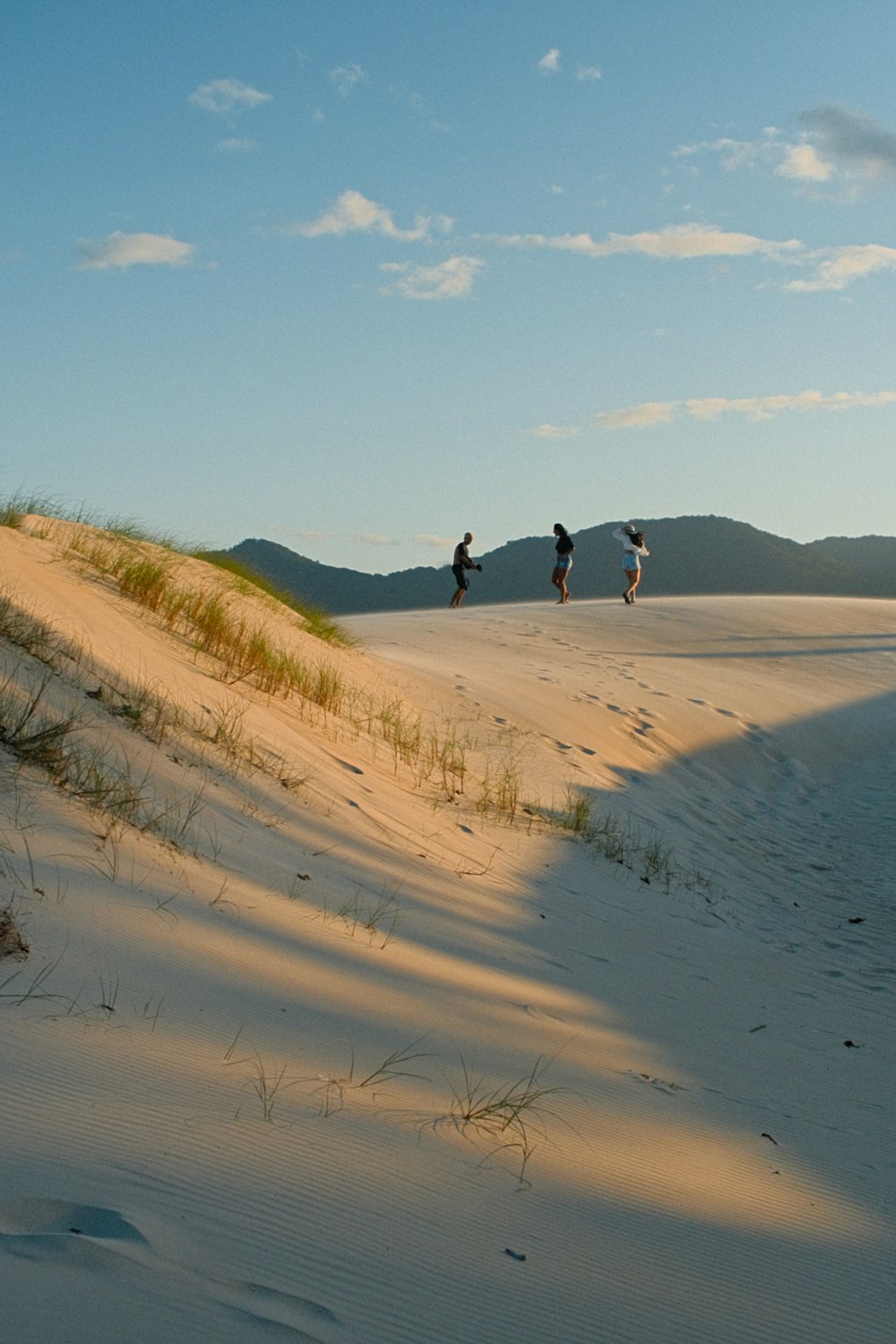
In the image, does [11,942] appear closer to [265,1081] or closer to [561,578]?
[265,1081]

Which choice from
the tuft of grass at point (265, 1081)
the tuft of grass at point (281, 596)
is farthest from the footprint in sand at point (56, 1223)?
the tuft of grass at point (281, 596)

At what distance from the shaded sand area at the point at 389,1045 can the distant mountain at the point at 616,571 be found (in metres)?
68.5

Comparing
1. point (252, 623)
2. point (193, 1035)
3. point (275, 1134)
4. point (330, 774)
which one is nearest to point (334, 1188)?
point (275, 1134)

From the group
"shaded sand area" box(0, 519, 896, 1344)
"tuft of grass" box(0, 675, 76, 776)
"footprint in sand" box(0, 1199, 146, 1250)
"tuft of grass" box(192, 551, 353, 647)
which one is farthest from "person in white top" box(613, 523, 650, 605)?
"footprint in sand" box(0, 1199, 146, 1250)

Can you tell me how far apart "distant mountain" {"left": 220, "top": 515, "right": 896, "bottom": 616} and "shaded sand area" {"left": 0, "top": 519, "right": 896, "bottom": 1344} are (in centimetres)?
6855

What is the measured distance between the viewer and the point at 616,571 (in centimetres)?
8806

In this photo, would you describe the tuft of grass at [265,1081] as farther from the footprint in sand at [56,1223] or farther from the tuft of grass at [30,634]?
the tuft of grass at [30,634]

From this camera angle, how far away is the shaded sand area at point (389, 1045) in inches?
70.5

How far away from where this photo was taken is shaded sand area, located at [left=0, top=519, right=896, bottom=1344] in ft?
5.87

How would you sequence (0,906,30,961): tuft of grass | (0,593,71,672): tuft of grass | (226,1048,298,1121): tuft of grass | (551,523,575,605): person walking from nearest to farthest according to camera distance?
(226,1048,298,1121): tuft of grass, (0,906,30,961): tuft of grass, (0,593,71,672): tuft of grass, (551,523,575,605): person walking

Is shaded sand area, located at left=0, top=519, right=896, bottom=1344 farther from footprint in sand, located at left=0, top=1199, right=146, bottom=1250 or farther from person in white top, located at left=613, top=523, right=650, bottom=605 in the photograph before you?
person in white top, located at left=613, top=523, right=650, bottom=605

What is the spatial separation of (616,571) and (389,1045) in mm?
86660

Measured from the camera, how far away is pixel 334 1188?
201 cm

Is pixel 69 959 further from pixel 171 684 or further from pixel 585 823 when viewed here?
pixel 585 823
